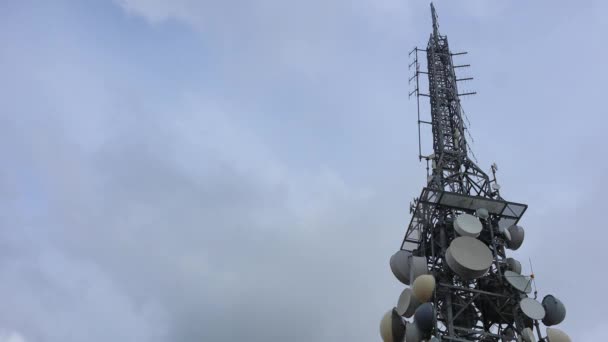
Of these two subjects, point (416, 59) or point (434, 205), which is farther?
point (416, 59)

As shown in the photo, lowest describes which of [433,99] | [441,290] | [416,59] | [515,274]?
[441,290]

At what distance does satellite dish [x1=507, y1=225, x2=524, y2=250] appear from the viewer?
42000mm

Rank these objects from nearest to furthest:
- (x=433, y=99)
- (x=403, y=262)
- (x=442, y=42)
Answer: (x=403, y=262), (x=433, y=99), (x=442, y=42)

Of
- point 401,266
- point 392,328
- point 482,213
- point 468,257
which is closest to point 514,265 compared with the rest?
point 482,213

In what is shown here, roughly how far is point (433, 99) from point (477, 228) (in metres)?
15.2

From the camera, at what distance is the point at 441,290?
3903 cm

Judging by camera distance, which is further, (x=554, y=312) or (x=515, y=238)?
(x=515, y=238)

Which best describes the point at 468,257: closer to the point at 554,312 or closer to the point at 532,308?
the point at 532,308

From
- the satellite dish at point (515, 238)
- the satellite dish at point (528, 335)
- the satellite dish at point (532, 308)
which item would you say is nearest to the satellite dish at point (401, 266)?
the satellite dish at point (515, 238)

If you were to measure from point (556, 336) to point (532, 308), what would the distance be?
6.56 ft

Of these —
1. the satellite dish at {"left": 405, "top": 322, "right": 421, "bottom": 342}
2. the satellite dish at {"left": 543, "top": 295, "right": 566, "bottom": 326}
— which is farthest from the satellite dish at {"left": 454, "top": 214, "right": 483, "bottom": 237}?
the satellite dish at {"left": 405, "top": 322, "right": 421, "bottom": 342}

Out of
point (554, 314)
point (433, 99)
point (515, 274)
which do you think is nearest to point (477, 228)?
point (515, 274)

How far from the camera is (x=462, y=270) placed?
38.2 metres

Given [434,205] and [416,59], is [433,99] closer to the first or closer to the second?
[416,59]
